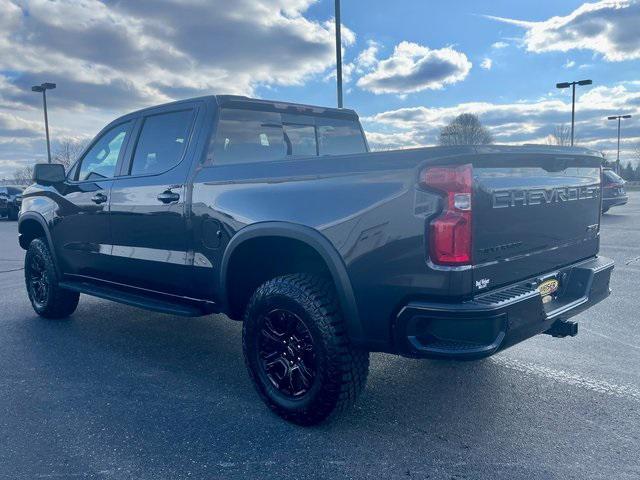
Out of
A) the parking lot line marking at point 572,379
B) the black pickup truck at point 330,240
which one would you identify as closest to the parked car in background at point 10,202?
the black pickup truck at point 330,240

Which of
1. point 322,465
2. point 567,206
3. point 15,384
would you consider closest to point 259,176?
point 322,465

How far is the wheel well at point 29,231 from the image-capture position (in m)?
5.59

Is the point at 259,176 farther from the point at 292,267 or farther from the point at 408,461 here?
the point at 408,461

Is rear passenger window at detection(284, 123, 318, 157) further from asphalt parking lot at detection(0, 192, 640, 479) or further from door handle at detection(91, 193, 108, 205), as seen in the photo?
asphalt parking lot at detection(0, 192, 640, 479)

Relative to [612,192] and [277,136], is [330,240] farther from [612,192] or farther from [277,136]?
[612,192]

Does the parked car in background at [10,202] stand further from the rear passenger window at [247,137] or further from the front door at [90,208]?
the rear passenger window at [247,137]

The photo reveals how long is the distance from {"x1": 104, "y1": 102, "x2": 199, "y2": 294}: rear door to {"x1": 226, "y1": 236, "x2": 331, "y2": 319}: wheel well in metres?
0.42

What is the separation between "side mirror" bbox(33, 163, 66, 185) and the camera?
4.86m

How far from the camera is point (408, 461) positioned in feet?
8.91

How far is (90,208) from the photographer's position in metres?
4.68

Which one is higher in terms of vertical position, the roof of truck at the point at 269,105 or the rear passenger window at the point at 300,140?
the roof of truck at the point at 269,105

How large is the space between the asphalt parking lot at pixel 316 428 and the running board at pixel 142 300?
46cm

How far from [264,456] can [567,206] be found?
222 cm

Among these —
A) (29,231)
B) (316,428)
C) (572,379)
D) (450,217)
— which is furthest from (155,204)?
(572,379)
